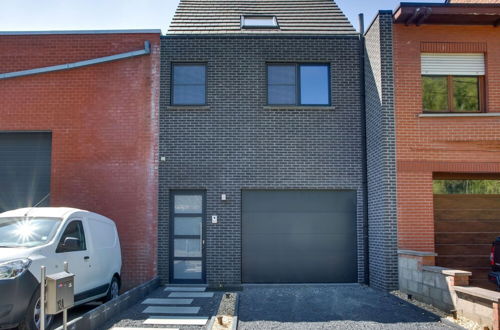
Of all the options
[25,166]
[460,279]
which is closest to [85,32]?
[25,166]

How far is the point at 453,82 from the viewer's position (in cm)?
1137

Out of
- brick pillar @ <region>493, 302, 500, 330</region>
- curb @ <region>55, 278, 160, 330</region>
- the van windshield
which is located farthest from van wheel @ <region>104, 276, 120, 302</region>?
brick pillar @ <region>493, 302, 500, 330</region>

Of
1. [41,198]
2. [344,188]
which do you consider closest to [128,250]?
[41,198]

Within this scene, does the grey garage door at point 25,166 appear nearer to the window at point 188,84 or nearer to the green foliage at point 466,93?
the window at point 188,84

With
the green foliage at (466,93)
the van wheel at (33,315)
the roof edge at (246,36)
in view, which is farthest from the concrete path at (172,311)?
the green foliage at (466,93)

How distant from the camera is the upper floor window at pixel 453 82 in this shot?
37.0 ft

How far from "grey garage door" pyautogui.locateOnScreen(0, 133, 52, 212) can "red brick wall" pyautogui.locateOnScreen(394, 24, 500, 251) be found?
28.8ft

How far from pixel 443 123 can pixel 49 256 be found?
28.4 feet

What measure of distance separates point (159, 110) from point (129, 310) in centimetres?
534

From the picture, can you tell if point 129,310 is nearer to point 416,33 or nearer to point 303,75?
point 303,75

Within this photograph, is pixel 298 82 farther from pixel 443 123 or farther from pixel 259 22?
pixel 443 123

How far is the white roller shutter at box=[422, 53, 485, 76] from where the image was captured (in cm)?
1131

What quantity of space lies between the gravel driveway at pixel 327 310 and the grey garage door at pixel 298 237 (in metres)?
0.62

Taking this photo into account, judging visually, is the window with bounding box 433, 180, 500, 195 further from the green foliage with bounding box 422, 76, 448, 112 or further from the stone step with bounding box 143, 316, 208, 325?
the stone step with bounding box 143, 316, 208, 325
